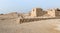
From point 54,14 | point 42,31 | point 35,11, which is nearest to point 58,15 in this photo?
point 54,14

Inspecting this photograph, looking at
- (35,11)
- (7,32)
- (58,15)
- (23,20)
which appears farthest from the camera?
(35,11)

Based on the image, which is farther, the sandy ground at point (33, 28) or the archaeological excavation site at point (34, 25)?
the archaeological excavation site at point (34, 25)

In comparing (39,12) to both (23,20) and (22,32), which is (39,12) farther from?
(22,32)

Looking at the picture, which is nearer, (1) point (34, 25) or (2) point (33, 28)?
(2) point (33, 28)

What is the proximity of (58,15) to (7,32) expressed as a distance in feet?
39.2

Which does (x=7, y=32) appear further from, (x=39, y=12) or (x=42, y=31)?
(x=39, y=12)

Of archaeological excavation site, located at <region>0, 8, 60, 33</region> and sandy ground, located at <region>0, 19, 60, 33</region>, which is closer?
sandy ground, located at <region>0, 19, 60, 33</region>

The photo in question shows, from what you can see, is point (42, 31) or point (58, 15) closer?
point (42, 31)

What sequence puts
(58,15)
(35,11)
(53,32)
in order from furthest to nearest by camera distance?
(35,11) → (58,15) → (53,32)

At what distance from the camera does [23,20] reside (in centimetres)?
1446

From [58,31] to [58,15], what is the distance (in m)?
11.3

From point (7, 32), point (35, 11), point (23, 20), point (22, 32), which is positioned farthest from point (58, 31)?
point (35, 11)

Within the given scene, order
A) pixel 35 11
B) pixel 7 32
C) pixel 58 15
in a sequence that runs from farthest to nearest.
Result: pixel 35 11 < pixel 58 15 < pixel 7 32

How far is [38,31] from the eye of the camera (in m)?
9.25
